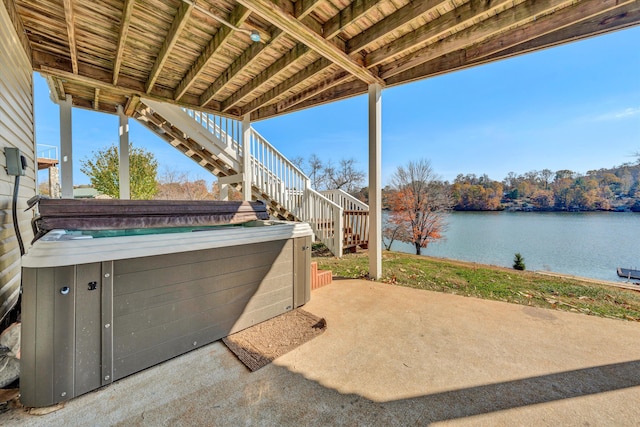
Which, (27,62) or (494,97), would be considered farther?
(494,97)

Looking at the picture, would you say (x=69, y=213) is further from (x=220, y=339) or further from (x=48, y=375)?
(x=220, y=339)

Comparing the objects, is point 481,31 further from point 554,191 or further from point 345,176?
point 554,191

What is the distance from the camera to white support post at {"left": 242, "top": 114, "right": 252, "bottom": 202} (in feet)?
16.9

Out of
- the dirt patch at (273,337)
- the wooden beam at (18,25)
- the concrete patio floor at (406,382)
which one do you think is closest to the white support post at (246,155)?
the wooden beam at (18,25)

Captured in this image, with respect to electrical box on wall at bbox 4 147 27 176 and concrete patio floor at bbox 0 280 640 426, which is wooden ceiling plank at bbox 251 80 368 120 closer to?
concrete patio floor at bbox 0 280 640 426

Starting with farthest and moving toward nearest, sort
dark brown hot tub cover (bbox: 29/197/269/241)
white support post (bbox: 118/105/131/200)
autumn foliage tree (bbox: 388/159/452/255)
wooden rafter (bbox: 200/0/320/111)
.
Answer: autumn foliage tree (bbox: 388/159/452/255) < white support post (bbox: 118/105/131/200) < wooden rafter (bbox: 200/0/320/111) < dark brown hot tub cover (bbox: 29/197/269/241)

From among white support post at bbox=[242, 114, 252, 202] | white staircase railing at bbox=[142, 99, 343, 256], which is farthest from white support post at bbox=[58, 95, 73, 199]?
white support post at bbox=[242, 114, 252, 202]

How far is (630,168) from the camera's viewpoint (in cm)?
1014

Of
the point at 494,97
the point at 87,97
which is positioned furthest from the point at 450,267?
the point at 494,97

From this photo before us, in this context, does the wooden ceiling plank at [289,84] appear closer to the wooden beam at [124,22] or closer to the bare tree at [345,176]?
the wooden beam at [124,22]

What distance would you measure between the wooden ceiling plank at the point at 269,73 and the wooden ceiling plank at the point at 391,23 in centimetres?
59

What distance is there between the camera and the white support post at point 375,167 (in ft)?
11.5

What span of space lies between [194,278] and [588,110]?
17920mm

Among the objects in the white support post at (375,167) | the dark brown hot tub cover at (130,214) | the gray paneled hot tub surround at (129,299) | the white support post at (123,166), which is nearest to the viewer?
the gray paneled hot tub surround at (129,299)
